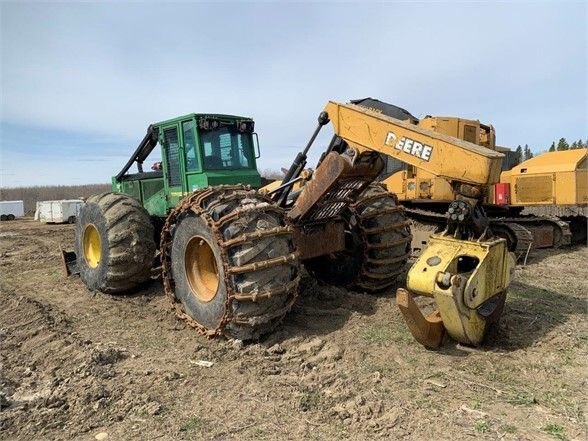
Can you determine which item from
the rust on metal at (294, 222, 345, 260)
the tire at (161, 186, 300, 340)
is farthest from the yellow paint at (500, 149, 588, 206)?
Answer: the tire at (161, 186, 300, 340)

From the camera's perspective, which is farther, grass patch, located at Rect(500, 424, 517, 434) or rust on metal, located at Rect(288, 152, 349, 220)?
rust on metal, located at Rect(288, 152, 349, 220)

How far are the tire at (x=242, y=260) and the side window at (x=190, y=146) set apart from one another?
1436mm

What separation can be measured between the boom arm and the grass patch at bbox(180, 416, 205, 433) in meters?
2.61

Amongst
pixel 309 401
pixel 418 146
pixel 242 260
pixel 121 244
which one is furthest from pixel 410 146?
pixel 121 244

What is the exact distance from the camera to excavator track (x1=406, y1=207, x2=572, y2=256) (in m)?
9.70

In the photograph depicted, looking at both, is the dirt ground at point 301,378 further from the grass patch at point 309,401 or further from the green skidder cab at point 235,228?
the green skidder cab at point 235,228

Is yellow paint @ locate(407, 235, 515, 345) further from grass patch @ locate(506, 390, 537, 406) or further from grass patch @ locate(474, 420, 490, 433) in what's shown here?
grass patch @ locate(474, 420, 490, 433)

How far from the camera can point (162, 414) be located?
10.8 ft

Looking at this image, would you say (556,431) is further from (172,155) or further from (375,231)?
(172,155)

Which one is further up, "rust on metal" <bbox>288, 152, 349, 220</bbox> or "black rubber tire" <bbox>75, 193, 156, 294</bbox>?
"rust on metal" <bbox>288, 152, 349, 220</bbox>

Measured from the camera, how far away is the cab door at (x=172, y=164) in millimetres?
6477

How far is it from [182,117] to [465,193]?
3.70 m

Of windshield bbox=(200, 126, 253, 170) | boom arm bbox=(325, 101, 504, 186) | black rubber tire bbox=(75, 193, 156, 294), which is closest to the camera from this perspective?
boom arm bbox=(325, 101, 504, 186)

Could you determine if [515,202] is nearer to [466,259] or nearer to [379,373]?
[466,259]
